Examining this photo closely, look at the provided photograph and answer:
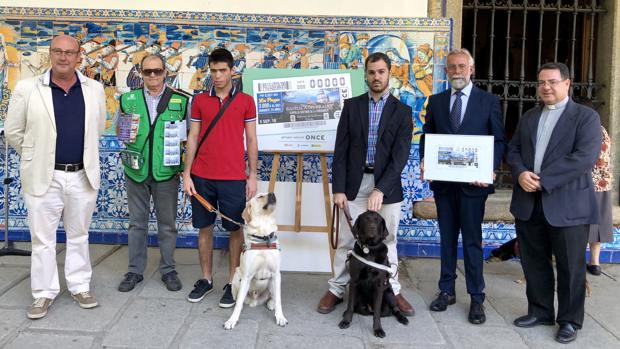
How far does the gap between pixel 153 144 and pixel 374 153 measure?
1.85 metres

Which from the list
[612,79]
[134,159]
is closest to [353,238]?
[134,159]

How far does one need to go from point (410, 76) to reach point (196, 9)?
2481 millimetres

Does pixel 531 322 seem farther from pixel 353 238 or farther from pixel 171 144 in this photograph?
pixel 171 144

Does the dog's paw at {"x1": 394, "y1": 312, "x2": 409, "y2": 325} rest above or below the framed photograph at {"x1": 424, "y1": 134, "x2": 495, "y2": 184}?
below

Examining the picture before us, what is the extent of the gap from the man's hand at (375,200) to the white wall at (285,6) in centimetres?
267

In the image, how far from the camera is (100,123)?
4.37m

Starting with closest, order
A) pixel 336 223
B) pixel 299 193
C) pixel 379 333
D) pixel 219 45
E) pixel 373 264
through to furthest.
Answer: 1. pixel 379 333
2. pixel 373 264
3. pixel 336 223
4. pixel 299 193
5. pixel 219 45

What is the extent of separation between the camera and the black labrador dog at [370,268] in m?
3.91

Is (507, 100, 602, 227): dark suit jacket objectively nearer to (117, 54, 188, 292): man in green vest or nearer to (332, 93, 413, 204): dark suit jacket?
(332, 93, 413, 204): dark suit jacket

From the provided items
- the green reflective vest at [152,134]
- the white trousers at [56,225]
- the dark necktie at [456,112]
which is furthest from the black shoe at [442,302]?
the white trousers at [56,225]

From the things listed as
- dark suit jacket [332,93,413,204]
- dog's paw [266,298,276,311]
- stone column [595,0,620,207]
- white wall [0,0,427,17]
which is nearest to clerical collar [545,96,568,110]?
dark suit jacket [332,93,413,204]

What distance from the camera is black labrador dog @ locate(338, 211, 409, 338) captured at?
3906mm

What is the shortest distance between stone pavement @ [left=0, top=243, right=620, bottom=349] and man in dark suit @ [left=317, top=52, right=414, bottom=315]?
1.13ft

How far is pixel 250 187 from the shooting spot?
452 centimetres
